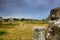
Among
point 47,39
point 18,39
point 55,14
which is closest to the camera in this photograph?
point 55,14

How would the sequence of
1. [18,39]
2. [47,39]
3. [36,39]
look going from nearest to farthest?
[47,39] → [36,39] → [18,39]

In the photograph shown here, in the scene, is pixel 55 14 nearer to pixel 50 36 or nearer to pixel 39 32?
pixel 50 36

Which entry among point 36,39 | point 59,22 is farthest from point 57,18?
point 36,39

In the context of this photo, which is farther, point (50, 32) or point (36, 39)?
point (36, 39)

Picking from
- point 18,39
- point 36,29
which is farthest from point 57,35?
point 18,39

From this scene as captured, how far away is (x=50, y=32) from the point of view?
18.0 ft

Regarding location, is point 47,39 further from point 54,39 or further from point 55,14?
point 55,14

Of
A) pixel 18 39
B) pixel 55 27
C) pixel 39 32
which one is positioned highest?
pixel 55 27

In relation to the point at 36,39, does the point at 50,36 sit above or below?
above

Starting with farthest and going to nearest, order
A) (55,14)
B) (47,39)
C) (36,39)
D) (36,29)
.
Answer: (36,39), (36,29), (47,39), (55,14)

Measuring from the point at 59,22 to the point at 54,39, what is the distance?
0.43 metres

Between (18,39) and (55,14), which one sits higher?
(55,14)

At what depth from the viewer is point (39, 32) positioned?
1270cm

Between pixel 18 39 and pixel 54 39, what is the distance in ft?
57.6
